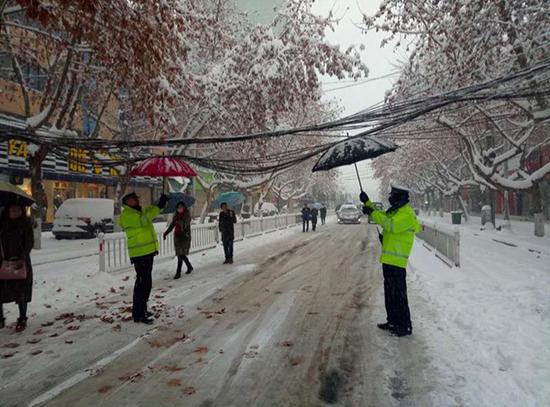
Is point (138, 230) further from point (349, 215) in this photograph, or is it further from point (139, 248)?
point (349, 215)

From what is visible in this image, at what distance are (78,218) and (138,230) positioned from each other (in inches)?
678

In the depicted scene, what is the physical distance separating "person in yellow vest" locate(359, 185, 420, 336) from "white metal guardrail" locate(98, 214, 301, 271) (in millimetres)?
7535

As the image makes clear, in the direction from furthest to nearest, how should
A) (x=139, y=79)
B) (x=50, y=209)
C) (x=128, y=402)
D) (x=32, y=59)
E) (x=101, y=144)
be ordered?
1. (x=50, y=209)
2. (x=32, y=59)
3. (x=101, y=144)
4. (x=139, y=79)
5. (x=128, y=402)

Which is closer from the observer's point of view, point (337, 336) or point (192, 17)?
point (337, 336)

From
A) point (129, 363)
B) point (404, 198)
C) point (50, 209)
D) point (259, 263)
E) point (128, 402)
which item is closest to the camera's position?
point (128, 402)

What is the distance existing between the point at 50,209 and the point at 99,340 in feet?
84.9

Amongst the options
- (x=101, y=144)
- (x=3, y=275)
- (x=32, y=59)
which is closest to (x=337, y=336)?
(x=3, y=275)

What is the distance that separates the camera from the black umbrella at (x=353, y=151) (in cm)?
626

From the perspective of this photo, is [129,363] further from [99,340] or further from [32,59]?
[32,59]

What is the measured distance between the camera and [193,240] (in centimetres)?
1498

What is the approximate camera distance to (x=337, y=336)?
5691 mm

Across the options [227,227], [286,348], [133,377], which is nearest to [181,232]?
[227,227]

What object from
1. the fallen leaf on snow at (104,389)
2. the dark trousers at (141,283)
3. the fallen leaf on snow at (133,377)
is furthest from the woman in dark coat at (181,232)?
the fallen leaf on snow at (104,389)

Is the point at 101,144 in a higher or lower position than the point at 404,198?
higher
